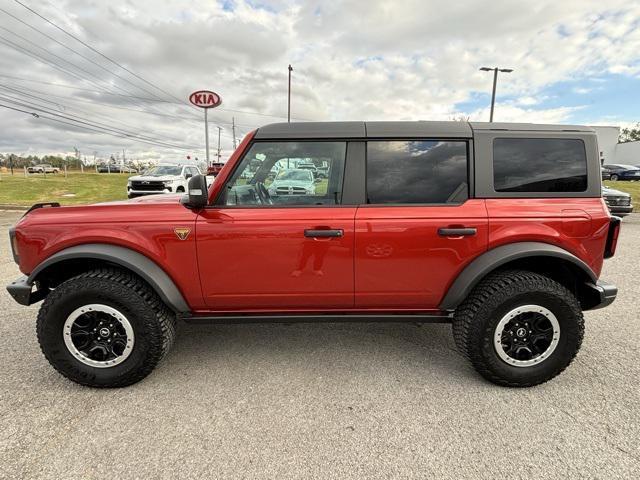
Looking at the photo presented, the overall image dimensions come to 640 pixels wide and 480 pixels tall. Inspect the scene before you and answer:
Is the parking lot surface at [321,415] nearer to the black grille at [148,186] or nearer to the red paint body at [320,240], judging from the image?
the red paint body at [320,240]

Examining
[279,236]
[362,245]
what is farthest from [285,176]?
[362,245]

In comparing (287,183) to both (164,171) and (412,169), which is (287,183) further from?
(164,171)

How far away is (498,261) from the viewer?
2.40 metres

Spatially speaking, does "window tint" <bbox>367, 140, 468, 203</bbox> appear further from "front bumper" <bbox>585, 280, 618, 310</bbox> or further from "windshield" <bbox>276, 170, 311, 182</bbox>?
"front bumper" <bbox>585, 280, 618, 310</bbox>

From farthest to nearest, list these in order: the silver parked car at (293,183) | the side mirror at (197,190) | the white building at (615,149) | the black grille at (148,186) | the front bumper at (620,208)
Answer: the white building at (615,149) < the black grille at (148,186) < the front bumper at (620,208) < the silver parked car at (293,183) < the side mirror at (197,190)

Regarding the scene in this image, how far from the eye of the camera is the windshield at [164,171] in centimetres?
1574

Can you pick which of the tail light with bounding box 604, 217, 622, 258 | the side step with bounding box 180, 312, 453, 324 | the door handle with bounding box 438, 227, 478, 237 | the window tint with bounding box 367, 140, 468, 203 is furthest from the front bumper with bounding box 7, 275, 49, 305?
the tail light with bounding box 604, 217, 622, 258

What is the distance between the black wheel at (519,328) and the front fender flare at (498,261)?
132mm

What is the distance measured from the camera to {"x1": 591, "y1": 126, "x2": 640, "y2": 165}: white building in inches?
1572

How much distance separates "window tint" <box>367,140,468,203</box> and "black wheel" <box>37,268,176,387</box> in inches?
68.7

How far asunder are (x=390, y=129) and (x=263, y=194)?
101cm

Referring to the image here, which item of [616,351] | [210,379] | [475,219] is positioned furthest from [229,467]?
[616,351]

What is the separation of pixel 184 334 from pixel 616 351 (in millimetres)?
3706

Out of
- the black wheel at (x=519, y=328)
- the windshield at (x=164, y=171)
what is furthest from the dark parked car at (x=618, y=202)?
the windshield at (x=164, y=171)
